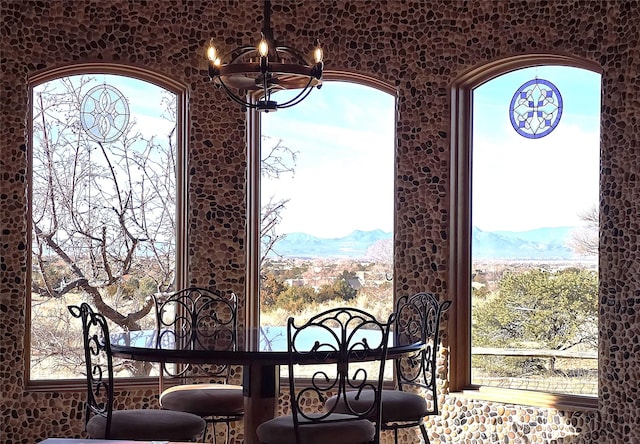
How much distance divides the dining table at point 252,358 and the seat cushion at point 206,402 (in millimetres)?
330

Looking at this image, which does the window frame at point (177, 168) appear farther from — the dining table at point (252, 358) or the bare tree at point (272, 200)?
the dining table at point (252, 358)

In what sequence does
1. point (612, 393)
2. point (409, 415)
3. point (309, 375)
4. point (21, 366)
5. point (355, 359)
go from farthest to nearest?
point (309, 375) → point (21, 366) → point (612, 393) → point (409, 415) → point (355, 359)

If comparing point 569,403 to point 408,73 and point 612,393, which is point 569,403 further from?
point 408,73

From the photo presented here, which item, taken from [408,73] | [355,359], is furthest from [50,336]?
[408,73]

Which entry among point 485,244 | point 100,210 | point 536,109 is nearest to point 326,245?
point 485,244

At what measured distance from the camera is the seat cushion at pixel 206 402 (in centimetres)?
396

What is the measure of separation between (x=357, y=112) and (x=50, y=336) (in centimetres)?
252

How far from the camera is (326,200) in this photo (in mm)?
5320

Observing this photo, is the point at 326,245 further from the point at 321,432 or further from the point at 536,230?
the point at 321,432

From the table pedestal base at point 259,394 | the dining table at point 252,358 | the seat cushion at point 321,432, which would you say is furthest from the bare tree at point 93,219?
the seat cushion at point 321,432

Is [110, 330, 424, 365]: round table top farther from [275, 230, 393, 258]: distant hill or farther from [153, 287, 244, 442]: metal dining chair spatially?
[275, 230, 393, 258]: distant hill

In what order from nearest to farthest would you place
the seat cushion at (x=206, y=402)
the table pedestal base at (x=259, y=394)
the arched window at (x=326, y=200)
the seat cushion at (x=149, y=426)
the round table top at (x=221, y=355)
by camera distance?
the round table top at (x=221, y=355), the seat cushion at (x=149, y=426), the table pedestal base at (x=259, y=394), the seat cushion at (x=206, y=402), the arched window at (x=326, y=200)

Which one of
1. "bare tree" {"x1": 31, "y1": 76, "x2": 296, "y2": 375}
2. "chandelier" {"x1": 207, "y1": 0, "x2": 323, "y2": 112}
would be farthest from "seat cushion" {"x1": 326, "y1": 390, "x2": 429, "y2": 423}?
"bare tree" {"x1": 31, "y1": 76, "x2": 296, "y2": 375}

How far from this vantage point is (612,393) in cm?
442
